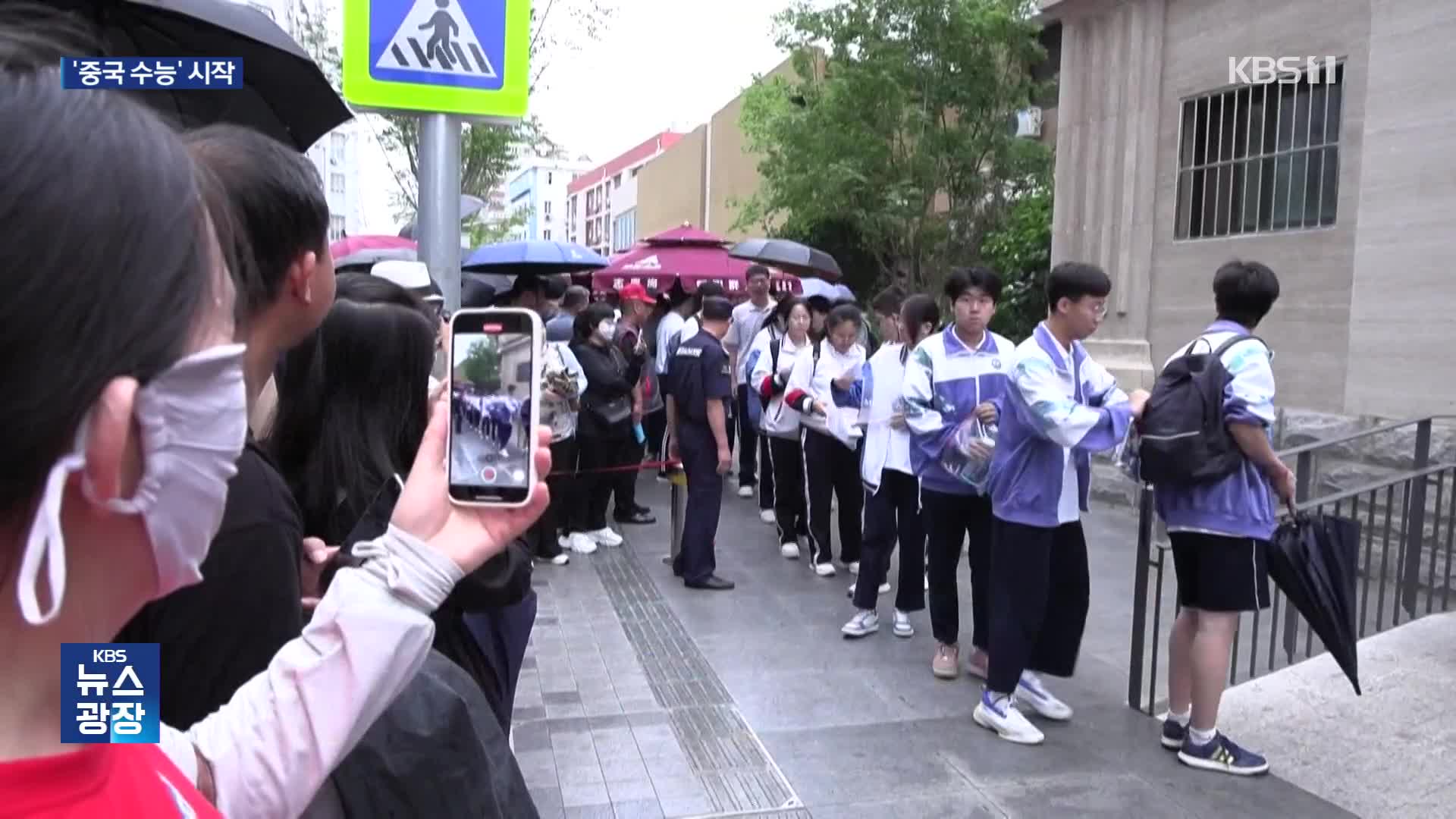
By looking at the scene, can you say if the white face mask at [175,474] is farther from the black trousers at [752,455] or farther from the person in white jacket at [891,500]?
the black trousers at [752,455]

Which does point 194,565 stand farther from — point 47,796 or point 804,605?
point 804,605

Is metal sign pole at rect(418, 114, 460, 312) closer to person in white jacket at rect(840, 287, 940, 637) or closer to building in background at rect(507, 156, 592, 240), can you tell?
person in white jacket at rect(840, 287, 940, 637)

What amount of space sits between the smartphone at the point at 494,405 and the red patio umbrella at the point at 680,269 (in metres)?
11.2

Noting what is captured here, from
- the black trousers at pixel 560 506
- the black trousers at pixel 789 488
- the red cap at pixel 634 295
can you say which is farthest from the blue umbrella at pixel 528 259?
the black trousers at pixel 789 488

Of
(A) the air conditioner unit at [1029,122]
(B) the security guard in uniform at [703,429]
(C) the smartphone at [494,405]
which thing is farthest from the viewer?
(A) the air conditioner unit at [1029,122]

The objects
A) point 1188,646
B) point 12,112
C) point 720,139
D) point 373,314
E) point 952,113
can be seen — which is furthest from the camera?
point 720,139

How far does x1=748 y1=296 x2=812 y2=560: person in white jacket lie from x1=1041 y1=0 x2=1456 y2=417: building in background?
3530 millimetres

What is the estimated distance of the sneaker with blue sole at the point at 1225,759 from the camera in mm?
4355

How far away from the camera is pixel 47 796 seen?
784 mm

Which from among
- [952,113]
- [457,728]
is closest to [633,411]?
[457,728]

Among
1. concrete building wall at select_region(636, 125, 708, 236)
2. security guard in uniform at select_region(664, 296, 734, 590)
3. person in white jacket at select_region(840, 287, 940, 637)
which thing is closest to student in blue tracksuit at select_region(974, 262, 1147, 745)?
person in white jacket at select_region(840, 287, 940, 637)

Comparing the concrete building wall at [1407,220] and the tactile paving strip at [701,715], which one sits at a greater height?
the concrete building wall at [1407,220]

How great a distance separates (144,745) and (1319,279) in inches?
350
